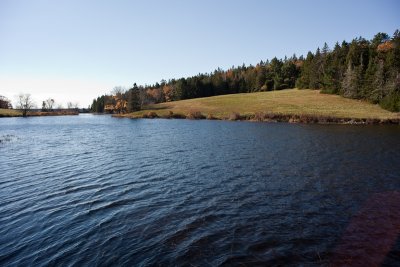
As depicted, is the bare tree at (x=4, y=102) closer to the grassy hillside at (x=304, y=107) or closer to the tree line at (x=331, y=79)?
the tree line at (x=331, y=79)

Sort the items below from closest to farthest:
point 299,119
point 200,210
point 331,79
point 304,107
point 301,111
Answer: point 200,210 < point 299,119 < point 301,111 < point 304,107 < point 331,79

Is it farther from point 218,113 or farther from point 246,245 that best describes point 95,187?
point 218,113

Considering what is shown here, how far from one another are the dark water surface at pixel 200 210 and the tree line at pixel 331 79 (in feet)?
193

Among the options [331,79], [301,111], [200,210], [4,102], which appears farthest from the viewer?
[4,102]

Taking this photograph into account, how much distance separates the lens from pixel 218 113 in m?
82.9

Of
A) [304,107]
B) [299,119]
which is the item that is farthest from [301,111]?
[299,119]

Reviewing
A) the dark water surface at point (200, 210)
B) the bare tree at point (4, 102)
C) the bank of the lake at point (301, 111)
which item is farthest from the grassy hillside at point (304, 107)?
the bare tree at point (4, 102)

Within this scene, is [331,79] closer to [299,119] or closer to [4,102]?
[299,119]

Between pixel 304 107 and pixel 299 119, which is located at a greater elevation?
pixel 304 107


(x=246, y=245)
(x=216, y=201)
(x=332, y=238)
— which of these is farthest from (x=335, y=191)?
(x=246, y=245)

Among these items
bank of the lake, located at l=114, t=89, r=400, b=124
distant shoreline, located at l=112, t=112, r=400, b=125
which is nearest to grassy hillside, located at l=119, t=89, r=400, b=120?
bank of the lake, located at l=114, t=89, r=400, b=124

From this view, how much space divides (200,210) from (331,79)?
93472 mm

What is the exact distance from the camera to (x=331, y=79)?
9131 centimetres

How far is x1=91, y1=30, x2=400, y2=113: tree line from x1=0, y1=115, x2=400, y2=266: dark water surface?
2313 inches
